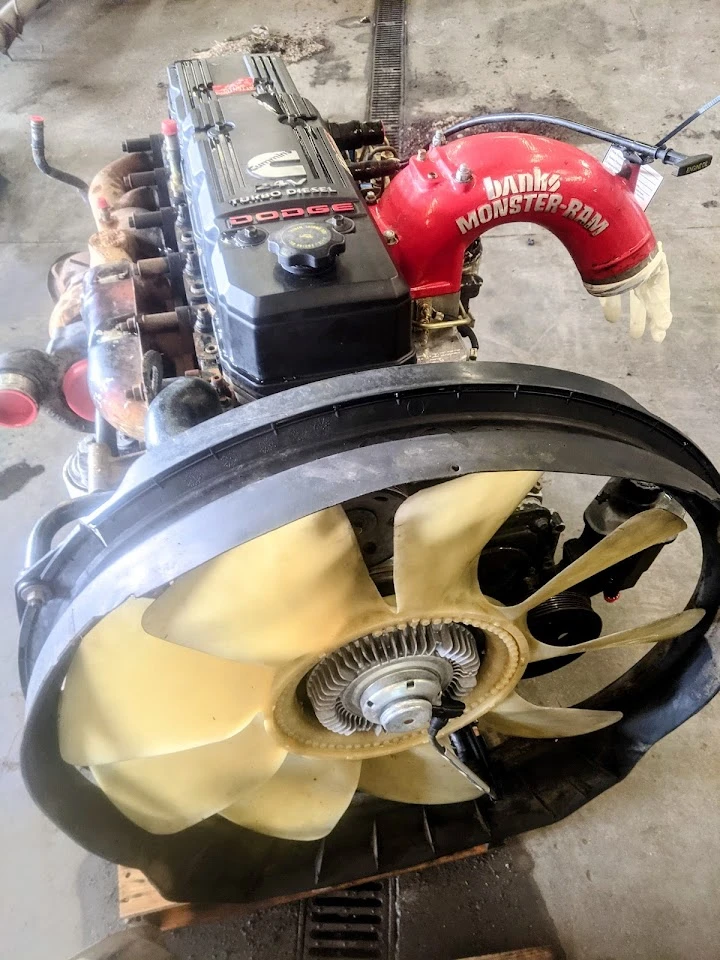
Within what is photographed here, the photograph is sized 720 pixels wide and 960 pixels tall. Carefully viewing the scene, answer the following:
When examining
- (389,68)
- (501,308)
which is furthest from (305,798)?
(389,68)

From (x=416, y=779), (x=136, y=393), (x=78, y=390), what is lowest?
(x=416, y=779)

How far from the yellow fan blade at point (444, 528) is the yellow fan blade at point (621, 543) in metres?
0.12

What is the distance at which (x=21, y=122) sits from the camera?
3.24 metres

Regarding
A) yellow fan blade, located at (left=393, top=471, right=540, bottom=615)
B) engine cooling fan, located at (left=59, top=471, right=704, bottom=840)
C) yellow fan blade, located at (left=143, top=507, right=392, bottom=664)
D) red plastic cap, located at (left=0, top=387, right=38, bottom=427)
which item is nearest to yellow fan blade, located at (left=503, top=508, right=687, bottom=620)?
engine cooling fan, located at (left=59, top=471, right=704, bottom=840)

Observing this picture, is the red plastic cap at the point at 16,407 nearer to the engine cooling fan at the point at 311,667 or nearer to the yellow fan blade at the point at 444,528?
the engine cooling fan at the point at 311,667

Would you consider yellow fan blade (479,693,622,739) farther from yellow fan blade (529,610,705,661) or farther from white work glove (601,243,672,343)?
white work glove (601,243,672,343)

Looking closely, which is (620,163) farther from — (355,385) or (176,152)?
(176,152)

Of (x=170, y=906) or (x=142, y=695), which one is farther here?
(x=170, y=906)

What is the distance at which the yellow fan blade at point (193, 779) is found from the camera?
0.95 metres

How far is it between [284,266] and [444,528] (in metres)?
0.39

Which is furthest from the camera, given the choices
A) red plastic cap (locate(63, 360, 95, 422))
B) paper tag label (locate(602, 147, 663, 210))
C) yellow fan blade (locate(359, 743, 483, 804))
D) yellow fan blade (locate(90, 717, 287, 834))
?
red plastic cap (locate(63, 360, 95, 422))

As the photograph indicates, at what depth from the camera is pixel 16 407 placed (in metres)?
1.39

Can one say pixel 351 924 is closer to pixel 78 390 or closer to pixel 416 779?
pixel 416 779

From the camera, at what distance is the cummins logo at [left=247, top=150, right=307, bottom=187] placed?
1074 mm
